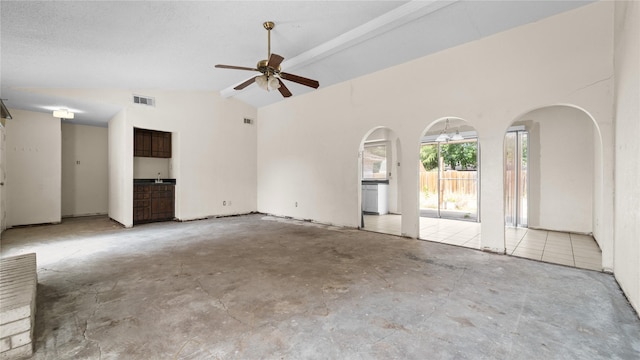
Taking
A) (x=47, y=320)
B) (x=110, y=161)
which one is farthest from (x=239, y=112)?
(x=47, y=320)

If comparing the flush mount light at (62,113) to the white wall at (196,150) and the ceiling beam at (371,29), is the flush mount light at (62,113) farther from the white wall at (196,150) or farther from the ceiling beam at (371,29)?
the ceiling beam at (371,29)

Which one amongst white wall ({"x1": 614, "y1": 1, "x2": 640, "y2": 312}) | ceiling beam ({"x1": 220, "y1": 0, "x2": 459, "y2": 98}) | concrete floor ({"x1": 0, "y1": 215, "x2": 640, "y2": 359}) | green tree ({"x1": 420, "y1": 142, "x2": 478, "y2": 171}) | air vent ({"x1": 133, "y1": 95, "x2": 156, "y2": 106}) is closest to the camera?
concrete floor ({"x1": 0, "y1": 215, "x2": 640, "y2": 359})

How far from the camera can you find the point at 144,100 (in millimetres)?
6305

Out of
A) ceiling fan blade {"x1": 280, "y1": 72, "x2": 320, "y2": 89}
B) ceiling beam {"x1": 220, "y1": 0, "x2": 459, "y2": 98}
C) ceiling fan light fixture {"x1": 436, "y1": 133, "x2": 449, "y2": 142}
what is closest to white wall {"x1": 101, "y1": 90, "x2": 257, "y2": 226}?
ceiling beam {"x1": 220, "y1": 0, "x2": 459, "y2": 98}

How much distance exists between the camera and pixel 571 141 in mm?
5293

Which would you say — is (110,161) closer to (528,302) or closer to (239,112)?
(239,112)

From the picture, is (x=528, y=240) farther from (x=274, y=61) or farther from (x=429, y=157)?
(x=274, y=61)

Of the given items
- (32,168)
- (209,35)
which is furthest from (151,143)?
(209,35)

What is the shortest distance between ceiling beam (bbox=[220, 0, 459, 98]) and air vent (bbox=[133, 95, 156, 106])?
3480mm

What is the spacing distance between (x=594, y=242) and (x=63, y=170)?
12.1m

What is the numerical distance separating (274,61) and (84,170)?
7.56 m

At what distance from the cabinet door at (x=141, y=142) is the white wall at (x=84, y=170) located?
223 centimetres

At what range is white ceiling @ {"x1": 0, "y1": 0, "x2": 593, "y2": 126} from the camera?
323 centimetres

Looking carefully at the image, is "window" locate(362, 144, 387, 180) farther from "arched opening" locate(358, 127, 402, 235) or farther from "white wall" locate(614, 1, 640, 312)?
"white wall" locate(614, 1, 640, 312)
